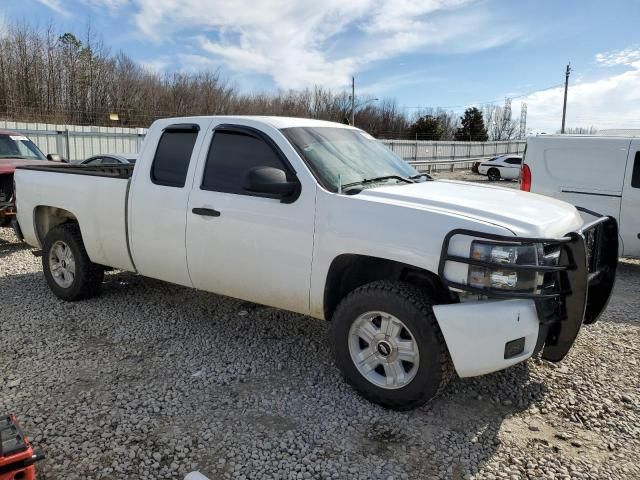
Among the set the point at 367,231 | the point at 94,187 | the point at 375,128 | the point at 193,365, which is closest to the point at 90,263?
the point at 94,187

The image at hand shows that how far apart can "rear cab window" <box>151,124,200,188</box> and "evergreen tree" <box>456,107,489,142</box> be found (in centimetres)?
7063

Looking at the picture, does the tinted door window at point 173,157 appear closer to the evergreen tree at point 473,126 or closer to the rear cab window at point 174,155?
the rear cab window at point 174,155

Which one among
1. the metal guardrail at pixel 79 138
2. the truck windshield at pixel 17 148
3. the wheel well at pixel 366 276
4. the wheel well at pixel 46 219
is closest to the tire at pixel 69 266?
the wheel well at pixel 46 219

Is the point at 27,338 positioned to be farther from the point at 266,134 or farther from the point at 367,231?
the point at 367,231

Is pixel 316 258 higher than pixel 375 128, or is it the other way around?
pixel 375 128

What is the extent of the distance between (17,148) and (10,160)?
0.77m

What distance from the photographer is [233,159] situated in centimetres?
411

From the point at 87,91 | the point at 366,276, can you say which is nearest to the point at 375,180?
the point at 366,276

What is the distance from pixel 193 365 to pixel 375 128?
6807cm

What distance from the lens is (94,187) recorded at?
4.97 meters

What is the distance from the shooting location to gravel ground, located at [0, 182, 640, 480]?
284 cm

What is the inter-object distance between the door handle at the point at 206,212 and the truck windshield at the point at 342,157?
83cm

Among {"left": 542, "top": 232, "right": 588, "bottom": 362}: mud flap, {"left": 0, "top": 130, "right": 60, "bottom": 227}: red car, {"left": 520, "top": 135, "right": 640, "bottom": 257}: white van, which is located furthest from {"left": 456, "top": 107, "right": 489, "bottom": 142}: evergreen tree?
{"left": 542, "top": 232, "right": 588, "bottom": 362}: mud flap

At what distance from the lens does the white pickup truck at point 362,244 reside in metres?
3.00
